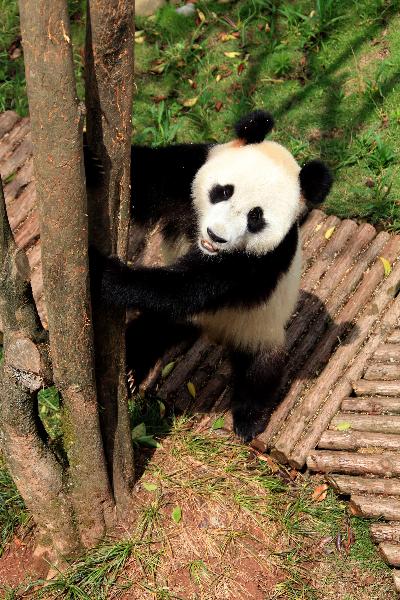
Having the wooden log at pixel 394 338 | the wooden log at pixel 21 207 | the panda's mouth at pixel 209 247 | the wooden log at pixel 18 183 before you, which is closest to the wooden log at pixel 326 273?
the wooden log at pixel 394 338

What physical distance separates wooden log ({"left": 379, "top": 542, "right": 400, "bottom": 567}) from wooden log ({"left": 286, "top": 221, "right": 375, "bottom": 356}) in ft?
4.36

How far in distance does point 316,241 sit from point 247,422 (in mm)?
1496

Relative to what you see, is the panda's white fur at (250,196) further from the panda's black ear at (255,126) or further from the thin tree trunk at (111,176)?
the thin tree trunk at (111,176)

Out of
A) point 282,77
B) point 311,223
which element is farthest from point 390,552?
point 282,77

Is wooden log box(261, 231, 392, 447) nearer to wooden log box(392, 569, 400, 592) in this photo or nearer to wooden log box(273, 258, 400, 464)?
wooden log box(273, 258, 400, 464)

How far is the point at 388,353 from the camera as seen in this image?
180 inches

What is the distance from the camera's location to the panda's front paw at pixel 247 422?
423 centimetres

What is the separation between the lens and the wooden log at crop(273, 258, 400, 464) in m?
4.24

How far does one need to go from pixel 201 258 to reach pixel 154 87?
12.0 feet

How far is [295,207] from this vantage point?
3590mm

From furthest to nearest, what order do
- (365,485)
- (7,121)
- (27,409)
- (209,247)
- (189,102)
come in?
(189,102)
(7,121)
(365,485)
(209,247)
(27,409)

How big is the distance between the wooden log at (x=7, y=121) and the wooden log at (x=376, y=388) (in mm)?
3037

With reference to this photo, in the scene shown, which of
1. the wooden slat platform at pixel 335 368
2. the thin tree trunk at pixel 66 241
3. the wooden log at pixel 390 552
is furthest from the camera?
the wooden slat platform at pixel 335 368

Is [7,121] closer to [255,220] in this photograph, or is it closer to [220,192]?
[220,192]
